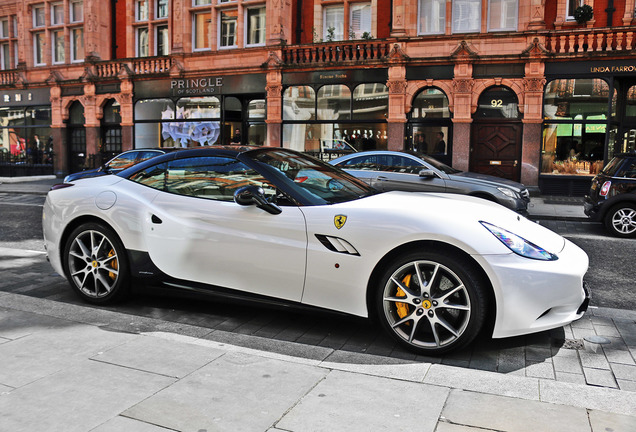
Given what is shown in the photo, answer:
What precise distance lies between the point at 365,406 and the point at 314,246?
4.94ft

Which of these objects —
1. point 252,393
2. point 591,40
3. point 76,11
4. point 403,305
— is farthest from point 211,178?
point 76,11

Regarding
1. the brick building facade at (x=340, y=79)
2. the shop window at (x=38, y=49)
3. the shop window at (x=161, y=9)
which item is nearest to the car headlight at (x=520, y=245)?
the brick building facade at (x=340, y=79)

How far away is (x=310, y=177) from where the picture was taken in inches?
192

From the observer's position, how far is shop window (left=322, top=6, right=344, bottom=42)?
2067 centimetres

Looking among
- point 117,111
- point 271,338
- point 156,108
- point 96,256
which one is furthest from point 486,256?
point 117,111

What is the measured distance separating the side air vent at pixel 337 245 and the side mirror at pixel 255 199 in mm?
439

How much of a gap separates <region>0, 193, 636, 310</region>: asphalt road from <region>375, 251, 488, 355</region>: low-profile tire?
8.71ft

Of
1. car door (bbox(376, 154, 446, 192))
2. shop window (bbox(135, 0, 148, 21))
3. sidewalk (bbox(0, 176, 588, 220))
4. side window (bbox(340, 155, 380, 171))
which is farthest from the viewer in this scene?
shop window (bbox(135, 0, 148, 21))

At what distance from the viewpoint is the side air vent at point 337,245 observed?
4.16m

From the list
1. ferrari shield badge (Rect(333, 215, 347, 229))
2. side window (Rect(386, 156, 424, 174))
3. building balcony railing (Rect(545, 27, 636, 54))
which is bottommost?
ferrari shield badge (Rect(333, 215, 347, 229))

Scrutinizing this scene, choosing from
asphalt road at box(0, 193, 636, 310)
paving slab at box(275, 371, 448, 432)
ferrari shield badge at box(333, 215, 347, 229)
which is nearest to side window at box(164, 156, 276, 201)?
ferrari shield badge at box(333, 215, 347, 229)

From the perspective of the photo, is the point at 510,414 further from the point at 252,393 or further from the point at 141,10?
the point at 141,10

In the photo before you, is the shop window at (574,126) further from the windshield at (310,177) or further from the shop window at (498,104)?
the windshield at (310,177)

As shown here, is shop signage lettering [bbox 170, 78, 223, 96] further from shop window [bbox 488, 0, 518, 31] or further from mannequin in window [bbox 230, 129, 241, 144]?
shop window [bbox 488, 0, 518, 31]
